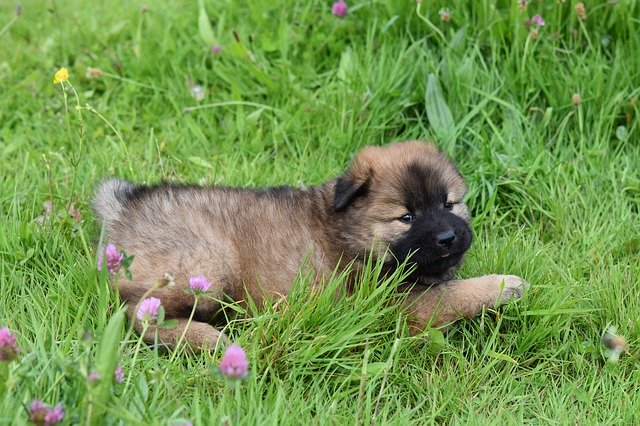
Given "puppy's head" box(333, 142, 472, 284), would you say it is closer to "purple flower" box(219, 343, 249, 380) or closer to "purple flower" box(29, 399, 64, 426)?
"purple flower" box(219, 343, 249, 380)

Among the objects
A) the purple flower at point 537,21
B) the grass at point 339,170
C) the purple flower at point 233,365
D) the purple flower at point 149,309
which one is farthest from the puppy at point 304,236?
the purple flower at point 537,21

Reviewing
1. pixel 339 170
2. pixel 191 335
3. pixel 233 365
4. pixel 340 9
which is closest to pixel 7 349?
pixel 233 365

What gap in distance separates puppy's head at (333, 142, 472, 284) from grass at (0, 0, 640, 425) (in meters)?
0.24

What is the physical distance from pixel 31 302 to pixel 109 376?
3.69ft

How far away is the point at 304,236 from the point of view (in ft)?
12.0

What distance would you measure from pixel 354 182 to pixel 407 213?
245mm

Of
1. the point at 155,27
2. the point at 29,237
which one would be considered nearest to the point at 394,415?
the point at 29,237

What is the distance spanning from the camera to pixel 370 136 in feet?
15.5

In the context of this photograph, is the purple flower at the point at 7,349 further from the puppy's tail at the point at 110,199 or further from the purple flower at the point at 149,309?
the puppy's tail at the point at 110,199

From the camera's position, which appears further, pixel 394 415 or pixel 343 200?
pixel 343 200

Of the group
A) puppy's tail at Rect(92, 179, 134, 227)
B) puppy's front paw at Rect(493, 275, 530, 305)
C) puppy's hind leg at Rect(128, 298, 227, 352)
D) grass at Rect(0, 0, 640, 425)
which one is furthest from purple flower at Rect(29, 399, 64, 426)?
puppy's front paw at Rect(493, 275, 530, 305)

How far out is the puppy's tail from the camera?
368 centimetres

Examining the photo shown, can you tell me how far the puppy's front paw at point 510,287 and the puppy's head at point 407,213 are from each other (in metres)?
0.18

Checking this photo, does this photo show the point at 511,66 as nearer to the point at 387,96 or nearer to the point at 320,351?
the point at 387,96
